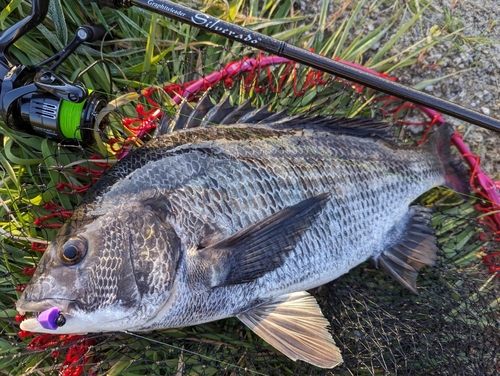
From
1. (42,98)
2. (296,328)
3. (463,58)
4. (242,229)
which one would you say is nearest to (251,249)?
(242,229)

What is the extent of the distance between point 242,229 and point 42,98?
1.21 meters

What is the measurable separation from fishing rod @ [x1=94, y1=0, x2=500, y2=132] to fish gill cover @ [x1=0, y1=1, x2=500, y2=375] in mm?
353

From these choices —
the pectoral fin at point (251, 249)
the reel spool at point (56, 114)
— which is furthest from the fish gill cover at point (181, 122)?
the pectoral fin at point (251, 249)

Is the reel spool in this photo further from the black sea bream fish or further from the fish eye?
the fish eye

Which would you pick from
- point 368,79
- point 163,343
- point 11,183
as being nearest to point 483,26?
point 368,79

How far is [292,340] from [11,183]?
1923 millimetres

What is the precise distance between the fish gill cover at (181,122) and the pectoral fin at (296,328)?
1.16ft

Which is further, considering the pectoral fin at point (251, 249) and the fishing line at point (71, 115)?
the fishing line at point (71, 115)

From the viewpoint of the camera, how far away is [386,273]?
2.66m

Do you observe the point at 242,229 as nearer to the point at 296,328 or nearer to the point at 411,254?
the point at 296,328

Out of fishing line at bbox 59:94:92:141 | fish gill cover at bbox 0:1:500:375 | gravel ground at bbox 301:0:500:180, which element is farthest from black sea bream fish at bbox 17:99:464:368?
gravel ground at bbox 301:0:500:180

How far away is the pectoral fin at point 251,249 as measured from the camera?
203cm

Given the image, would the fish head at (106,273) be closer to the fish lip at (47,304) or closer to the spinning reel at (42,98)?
the fish lip at (47,304)

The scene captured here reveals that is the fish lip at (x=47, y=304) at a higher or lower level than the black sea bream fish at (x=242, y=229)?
lower
